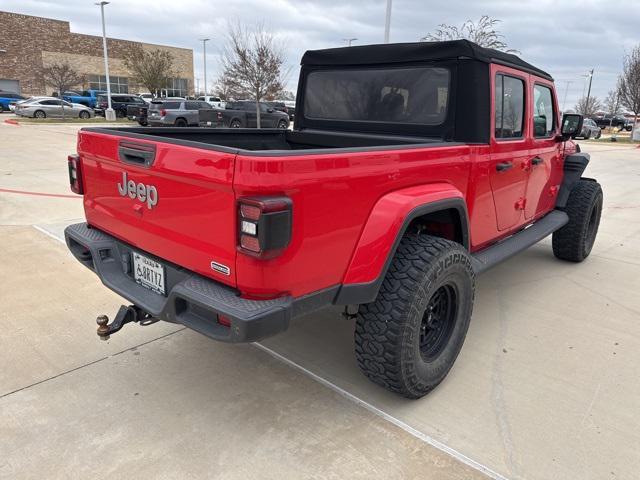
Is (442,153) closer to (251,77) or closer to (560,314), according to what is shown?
(560,314)

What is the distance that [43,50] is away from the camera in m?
51.7

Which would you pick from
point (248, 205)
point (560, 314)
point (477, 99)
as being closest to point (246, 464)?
point (248, 205)

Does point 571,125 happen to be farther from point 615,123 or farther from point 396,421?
point 615,123

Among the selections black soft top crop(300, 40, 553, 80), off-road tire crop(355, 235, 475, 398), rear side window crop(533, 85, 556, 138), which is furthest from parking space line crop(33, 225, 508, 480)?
rear side window crop(533, 85, 556, 138)

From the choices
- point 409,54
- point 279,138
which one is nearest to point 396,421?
point 409,54

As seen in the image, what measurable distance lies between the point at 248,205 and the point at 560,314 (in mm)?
3157

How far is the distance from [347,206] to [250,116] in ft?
69.9

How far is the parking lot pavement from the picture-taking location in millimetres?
2281

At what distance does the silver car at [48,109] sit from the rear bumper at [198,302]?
32.1 metres

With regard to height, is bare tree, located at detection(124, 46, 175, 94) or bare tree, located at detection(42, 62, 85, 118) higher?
bare tree, located at detection(124, 46, 175, 94)

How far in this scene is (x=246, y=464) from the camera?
2.24m

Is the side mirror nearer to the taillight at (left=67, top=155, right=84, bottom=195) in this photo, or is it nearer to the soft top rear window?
the soft top rear window

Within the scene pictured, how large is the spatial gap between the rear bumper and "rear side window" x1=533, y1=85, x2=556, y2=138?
2.88m

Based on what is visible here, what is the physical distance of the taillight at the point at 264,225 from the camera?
6.13 feet
